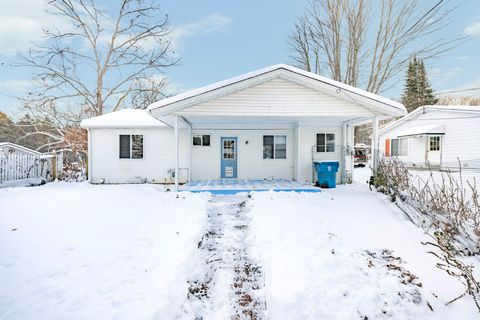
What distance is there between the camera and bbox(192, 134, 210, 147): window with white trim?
10.7 metres

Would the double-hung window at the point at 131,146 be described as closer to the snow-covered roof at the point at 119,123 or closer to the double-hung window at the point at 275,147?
the snow-covered roof at the point at 119,123

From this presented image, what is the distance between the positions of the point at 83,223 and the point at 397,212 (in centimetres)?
707

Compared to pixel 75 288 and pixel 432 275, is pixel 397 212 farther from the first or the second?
pixel 75 288

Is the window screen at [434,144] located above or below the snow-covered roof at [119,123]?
below

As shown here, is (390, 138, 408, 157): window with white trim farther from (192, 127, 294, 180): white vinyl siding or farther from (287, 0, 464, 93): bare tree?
(192, 127, 294, 180): white vinyl siding

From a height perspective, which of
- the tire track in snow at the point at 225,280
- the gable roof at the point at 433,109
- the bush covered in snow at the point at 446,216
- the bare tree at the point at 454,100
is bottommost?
the tire track in snow at the point at 225,280

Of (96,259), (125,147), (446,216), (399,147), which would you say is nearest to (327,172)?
(446,216)

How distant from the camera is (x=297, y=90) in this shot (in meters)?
8.19

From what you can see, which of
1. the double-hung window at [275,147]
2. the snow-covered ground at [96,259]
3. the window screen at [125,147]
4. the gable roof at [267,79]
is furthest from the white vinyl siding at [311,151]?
the window screen at [125,147]

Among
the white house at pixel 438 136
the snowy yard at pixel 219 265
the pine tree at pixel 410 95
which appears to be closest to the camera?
the snowy yard at pixel 219 265

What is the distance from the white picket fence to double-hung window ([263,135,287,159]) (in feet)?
34.2

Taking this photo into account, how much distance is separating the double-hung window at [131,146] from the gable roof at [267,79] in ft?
11.9

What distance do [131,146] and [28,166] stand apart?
15.2ft

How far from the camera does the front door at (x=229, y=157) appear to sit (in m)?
10.7
